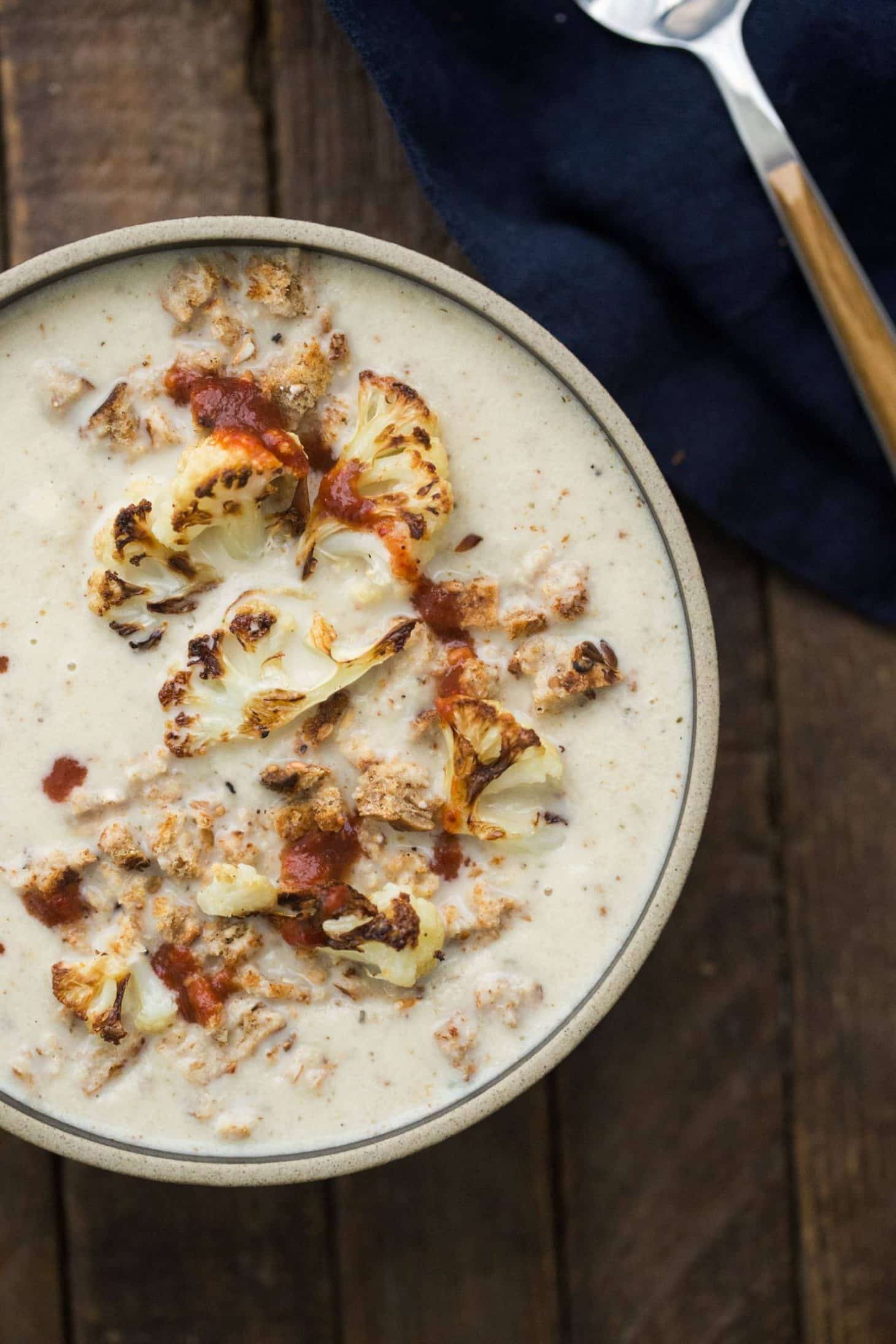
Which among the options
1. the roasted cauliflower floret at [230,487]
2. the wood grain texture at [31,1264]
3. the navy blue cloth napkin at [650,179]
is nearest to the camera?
the roasted cauliflower floret at [230,487]

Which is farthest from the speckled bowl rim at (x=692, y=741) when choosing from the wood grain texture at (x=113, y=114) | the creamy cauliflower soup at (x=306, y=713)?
the wood grain texture at (x=113, y=114)

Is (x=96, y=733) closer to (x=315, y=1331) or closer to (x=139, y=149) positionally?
(x=139, y=149)

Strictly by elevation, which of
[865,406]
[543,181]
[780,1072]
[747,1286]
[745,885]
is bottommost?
[747,1286]

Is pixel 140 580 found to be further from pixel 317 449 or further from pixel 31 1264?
pixel 31 1264

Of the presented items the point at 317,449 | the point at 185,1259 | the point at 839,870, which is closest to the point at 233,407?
the point at 317,449

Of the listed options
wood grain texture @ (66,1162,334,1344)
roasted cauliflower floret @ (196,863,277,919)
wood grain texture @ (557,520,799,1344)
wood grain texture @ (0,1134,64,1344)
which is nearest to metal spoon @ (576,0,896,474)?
wood grain texture @ (557,520,799,1344)

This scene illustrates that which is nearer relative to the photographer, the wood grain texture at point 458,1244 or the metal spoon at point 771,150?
the metal spoon at point 771,150

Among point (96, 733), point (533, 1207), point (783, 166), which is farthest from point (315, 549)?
point (533, 1207)

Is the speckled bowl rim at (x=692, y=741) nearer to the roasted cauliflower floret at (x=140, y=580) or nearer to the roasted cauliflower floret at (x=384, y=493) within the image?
the roasted cauliflower floret at (x=384, y=493)
